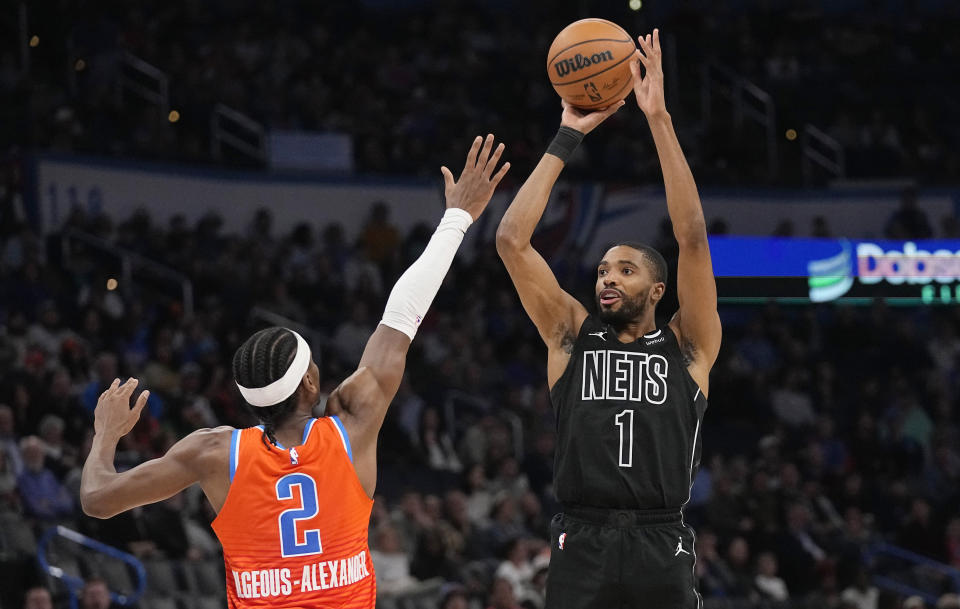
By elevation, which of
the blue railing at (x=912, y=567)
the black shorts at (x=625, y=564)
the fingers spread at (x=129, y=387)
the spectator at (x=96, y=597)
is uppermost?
the fingers spread at (x=129, y=387)

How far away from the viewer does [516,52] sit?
2308 centimetres

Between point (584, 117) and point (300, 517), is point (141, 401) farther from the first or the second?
point (584, 117)

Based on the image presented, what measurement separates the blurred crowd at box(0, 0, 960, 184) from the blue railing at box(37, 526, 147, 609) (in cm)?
729

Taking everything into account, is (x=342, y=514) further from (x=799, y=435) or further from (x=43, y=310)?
(x=799, y=435)

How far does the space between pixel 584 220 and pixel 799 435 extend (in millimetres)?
4999

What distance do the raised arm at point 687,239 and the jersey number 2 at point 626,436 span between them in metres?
0.38

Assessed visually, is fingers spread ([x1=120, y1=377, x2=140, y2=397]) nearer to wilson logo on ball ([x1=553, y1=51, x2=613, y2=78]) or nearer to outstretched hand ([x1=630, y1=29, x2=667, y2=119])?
outstretched hand ([x1=630, y1=29, x2=667, y2=119])

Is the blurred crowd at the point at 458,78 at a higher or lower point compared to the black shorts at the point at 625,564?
higher

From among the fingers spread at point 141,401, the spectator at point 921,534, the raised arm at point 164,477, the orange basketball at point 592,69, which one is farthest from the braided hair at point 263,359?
the spectator at point 921,534

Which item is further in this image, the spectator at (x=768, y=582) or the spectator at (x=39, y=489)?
the spectator at (x=768, y=582)

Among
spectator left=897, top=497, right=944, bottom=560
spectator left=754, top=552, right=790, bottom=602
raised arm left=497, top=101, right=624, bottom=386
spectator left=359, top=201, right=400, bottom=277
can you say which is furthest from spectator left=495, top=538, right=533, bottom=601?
raised arm left=497, top=101, right=624, bottom=386

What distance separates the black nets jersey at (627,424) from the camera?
543 centimetres

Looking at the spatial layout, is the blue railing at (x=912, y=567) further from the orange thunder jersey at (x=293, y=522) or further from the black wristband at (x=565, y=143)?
the orange thunder jersey at (x=293, y=522)

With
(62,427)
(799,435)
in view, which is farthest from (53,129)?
(799,435)
